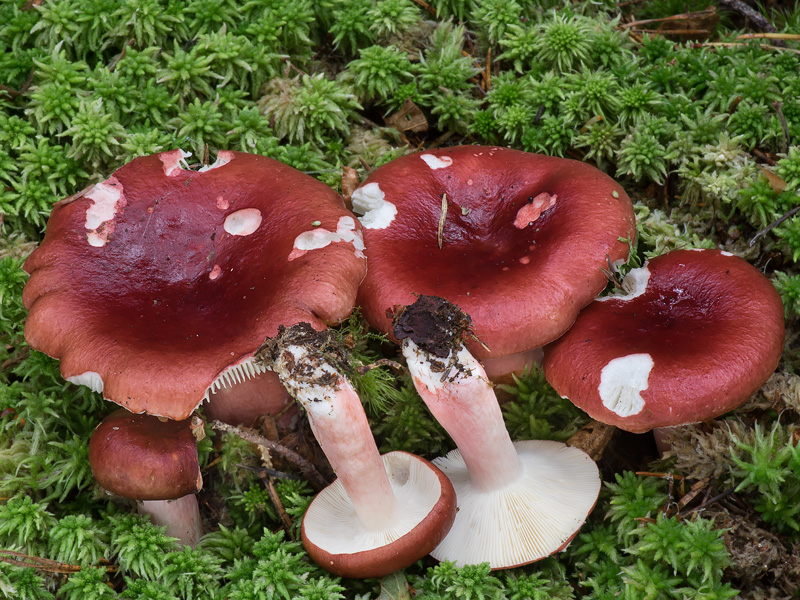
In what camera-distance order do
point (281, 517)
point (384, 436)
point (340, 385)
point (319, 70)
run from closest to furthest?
point (340, 385) → point (281, 517) → point (384, 436) → point (319, 70)

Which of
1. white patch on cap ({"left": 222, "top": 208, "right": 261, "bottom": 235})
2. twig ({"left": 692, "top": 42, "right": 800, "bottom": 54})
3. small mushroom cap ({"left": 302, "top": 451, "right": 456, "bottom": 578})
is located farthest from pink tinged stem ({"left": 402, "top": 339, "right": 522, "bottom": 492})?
twig ({"left": 692, "top": 42, "right": 800, "bottom": 54})

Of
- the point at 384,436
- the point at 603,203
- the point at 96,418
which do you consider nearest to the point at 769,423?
the point at 603,203

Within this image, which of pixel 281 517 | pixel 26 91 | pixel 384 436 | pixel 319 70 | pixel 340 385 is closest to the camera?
pixel 340 385

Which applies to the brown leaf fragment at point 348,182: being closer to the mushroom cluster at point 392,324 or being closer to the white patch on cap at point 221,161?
the mushroom cluster at point 392,324

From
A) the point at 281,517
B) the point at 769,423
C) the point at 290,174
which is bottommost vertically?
the point at 281,517

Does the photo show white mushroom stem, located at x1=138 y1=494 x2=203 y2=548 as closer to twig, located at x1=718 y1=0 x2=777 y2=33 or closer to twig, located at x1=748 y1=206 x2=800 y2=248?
twig, located at x1=748 y1=206 x2=800 y2=248

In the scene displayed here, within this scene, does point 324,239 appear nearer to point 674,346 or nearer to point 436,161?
point 436,161

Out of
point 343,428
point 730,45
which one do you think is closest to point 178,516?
point 343,428

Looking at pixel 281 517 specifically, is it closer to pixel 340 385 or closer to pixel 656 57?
pixel 340 385
